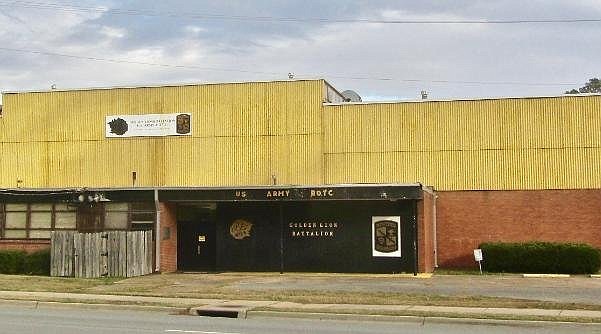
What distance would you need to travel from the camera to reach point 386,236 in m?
30.0

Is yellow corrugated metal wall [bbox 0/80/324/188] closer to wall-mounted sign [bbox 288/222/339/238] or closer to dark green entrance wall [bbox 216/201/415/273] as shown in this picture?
dark green entrance wall [bbox 216/201/415/273]

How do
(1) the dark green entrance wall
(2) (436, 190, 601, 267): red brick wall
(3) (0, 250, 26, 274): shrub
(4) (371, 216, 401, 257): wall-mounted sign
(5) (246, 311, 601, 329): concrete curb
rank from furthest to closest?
(2) (436, 190, 601, 267): red brick wall
(3) (0, 250, 26, 274): shrub
(1) the dark green entrance wall
(4) (371, 216, 401, 257): wall-mounted sign
(5) (246, 311, 601, 329): concrete curb

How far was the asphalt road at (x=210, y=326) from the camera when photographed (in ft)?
49.4

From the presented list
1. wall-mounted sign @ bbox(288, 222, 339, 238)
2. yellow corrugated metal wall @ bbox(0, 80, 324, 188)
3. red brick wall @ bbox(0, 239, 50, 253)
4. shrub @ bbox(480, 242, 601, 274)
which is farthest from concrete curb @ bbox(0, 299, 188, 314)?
shrub @ bbox(480, 242, 601, 274)

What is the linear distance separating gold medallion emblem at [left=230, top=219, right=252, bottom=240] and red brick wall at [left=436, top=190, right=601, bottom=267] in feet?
26.2

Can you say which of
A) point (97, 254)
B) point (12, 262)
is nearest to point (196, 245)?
point (97, 254)

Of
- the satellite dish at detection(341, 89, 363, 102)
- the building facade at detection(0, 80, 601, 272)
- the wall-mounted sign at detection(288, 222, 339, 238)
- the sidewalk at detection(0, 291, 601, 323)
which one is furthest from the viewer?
the satellite dish at detection(341, 89, 363, 102)

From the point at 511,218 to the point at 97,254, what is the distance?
16429 millimetres

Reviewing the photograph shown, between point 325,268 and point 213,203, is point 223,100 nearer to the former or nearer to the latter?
point 213,203

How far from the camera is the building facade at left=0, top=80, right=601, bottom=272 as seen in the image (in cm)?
3047

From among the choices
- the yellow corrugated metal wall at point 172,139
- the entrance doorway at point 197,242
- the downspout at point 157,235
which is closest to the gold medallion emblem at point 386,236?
the yellow corrugated metal wall at point 172,139

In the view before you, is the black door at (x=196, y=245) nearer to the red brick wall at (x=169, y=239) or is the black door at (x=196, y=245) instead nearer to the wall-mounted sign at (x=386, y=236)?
the red brick wall at (x=169, y=239)

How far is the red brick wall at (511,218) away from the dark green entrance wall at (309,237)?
3554 millimetres

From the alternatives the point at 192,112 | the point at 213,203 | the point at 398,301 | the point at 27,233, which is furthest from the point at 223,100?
the point at 398,301
